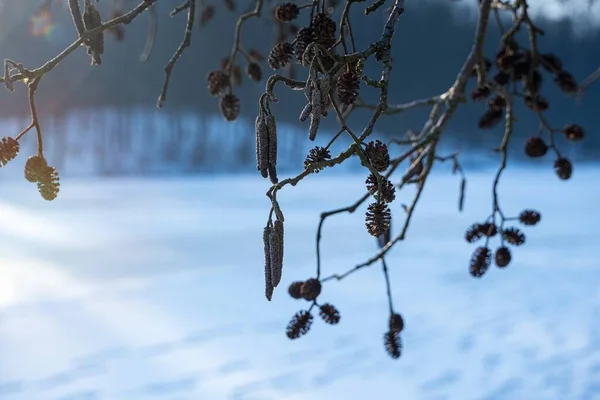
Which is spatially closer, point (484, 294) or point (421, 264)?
point (484, 294)

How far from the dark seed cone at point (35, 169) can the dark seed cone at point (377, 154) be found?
1.02 feet

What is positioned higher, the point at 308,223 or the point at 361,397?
the point at 308,223

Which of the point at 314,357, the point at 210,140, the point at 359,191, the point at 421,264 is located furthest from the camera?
the point at 210,140

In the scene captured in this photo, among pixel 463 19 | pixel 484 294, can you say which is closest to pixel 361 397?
pixel 484 294

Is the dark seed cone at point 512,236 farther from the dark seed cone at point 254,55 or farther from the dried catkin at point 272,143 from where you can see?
the dried catkin at point 272,143

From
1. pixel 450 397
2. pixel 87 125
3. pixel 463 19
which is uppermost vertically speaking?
pixel 463 19

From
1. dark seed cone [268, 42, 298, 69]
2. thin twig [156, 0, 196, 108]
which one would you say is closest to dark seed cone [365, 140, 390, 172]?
dark seed cone [268, 42, 298, 69]

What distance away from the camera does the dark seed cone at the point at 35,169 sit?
68cm

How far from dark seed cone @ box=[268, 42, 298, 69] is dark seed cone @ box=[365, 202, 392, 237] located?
30cm

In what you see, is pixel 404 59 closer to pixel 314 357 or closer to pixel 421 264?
pixel 421 264

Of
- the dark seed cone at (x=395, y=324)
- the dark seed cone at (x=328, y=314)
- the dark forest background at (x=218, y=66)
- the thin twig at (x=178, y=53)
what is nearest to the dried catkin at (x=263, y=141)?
the thin twig at (x=178, y=53)

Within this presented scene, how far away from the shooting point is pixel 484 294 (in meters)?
4.12

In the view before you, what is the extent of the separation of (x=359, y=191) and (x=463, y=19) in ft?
35.5

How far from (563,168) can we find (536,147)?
8 cm
